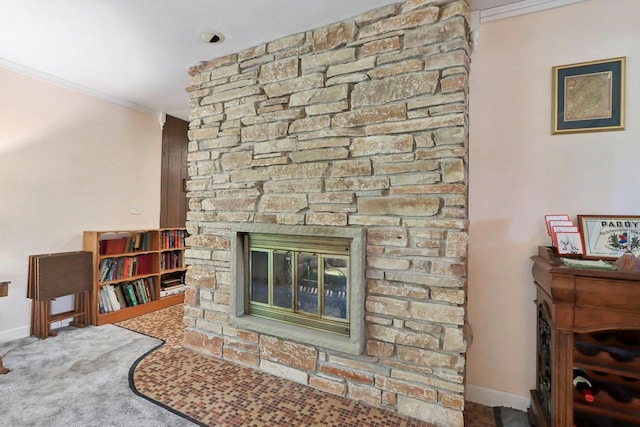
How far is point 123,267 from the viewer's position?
11.3 feet

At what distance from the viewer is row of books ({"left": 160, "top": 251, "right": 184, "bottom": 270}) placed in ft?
12.6

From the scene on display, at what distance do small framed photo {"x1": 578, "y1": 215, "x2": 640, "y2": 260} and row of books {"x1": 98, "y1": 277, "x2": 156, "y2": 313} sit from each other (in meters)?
3.99

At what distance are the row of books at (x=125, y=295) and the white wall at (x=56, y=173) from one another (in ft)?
1.14

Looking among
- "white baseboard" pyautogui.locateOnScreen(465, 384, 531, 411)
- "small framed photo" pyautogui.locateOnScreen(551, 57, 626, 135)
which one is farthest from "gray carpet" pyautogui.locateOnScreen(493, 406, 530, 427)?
"small framed photo" pyautogui.locateOnScreen(551, 57, 626, 135)

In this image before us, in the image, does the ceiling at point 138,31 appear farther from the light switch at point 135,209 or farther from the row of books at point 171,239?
the row of books at point 171,239

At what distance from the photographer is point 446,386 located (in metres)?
1.67

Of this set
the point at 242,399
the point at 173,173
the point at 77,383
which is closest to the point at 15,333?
the point at 77,383

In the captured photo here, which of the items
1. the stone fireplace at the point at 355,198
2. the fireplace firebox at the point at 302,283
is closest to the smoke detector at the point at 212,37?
the stone fireplace at the point at 355,198

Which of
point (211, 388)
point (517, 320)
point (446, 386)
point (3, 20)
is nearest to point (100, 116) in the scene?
point (3, 20)

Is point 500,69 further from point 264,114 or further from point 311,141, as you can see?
point 264,114

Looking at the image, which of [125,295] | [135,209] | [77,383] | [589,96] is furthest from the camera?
[135,209]

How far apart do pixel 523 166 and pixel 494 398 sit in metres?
1.42

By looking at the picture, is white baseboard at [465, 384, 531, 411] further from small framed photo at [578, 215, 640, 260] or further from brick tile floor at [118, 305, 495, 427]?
small framed photo at [578, 215, 640, 260]

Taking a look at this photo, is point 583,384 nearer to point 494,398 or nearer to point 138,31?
point 494,398
